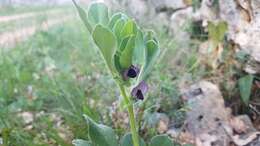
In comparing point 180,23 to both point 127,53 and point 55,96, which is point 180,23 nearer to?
point 55,96

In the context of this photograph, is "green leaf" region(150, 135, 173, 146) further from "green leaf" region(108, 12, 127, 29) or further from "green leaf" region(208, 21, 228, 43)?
"green leaf" region(208, 21, 228, 43)

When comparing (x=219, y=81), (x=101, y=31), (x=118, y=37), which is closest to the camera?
(x=101, y=31)

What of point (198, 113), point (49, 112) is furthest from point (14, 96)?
point (198, 113)

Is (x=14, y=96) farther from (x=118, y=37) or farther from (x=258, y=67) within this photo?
(x=118, y=37)

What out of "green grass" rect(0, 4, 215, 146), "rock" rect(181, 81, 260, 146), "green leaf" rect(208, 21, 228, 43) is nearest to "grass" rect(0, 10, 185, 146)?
"green grass" rect(0, 4, 215, 146)

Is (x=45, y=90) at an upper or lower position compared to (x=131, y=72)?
lower

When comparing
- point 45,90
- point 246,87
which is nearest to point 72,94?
point 45,90
